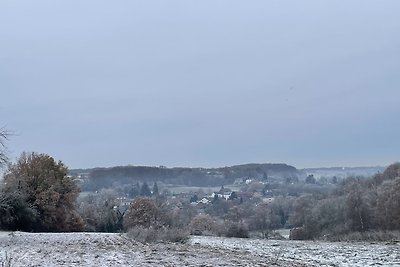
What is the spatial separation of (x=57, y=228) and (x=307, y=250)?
26692 millimetres

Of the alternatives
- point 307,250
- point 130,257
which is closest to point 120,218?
point 307,250

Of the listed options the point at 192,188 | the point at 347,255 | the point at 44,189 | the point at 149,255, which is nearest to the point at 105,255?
the point at 149,255

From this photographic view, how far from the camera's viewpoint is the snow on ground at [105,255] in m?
20.6

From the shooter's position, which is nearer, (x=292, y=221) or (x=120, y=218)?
(x=120, y=218)

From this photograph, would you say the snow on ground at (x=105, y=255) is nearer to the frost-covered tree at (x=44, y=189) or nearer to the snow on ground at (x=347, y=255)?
the snow on ground at (x=347, y=255)

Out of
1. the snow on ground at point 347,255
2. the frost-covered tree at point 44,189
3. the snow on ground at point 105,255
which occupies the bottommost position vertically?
the snow on ground at point 347,255

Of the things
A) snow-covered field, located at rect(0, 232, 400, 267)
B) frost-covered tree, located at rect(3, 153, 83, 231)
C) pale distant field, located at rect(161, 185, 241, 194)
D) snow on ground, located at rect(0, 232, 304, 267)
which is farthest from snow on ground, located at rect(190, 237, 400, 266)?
pale distant field, located at rect(161, 185, 241, 194)

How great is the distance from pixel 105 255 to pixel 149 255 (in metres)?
1.76

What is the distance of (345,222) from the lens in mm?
65188

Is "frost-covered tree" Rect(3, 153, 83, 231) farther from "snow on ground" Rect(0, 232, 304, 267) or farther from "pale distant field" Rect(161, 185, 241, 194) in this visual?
"pale distant field" Rect(161, 185, 241, 194)

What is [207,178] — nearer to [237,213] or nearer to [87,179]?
[87,179]

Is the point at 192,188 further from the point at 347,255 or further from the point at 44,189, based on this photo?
the point at 347,255

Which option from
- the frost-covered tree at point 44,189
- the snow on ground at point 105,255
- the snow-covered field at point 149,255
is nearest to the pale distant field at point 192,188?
the frost-covered tree at point 44,189

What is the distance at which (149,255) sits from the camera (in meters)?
23.8
